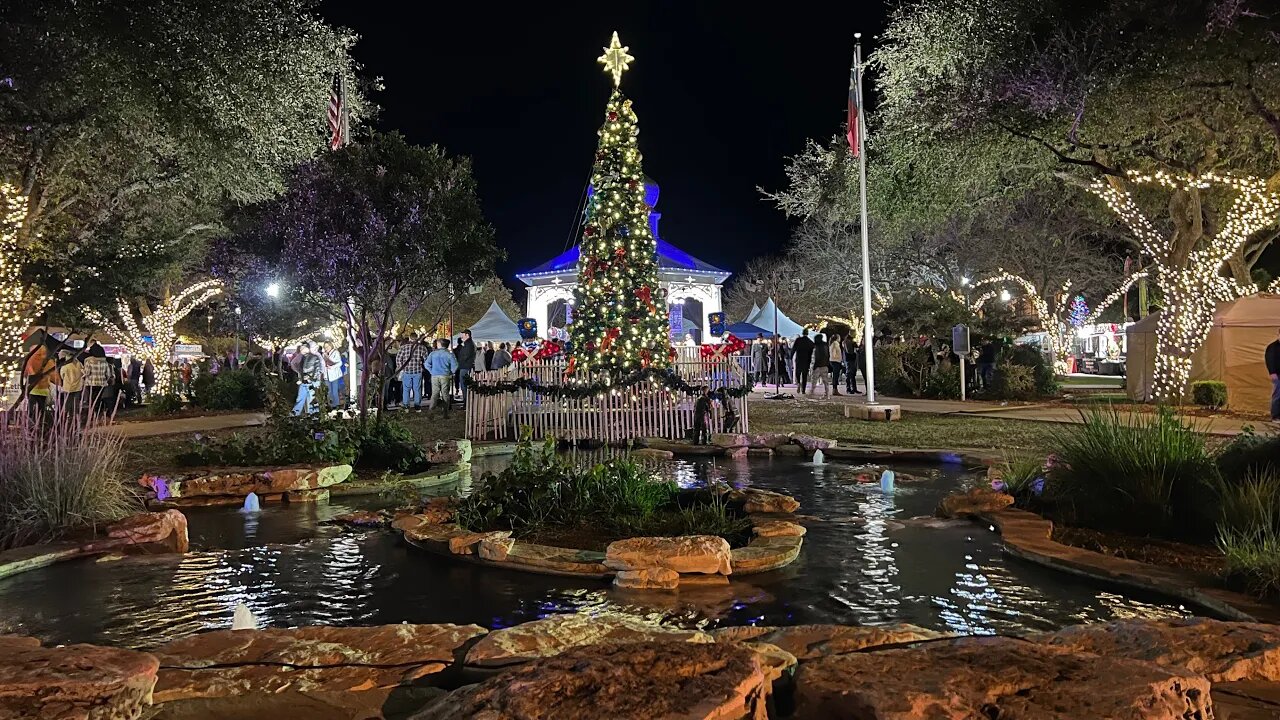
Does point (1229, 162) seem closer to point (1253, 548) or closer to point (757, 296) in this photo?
point (1253, 548)

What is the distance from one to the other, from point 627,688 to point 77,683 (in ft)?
6.03

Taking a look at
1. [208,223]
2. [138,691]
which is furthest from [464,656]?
[208,223]

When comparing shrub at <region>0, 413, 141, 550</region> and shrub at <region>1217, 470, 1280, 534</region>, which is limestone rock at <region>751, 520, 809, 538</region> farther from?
shrub at <region>0, 413, 141, 550</region>

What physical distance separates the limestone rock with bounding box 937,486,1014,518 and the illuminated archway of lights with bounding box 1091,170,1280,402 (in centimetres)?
1241

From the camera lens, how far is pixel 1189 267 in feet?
61.8

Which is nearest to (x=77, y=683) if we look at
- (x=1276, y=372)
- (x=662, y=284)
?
(x=1276, y=372)

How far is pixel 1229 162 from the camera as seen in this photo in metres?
18.0

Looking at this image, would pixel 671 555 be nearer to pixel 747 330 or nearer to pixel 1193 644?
pixel 1193 644

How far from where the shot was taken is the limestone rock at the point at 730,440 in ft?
38.8

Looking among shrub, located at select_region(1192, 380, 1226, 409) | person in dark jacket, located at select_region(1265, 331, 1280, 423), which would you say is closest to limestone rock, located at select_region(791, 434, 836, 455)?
person in dark jacket, located at select_region(1265, 331, 1280, 423)

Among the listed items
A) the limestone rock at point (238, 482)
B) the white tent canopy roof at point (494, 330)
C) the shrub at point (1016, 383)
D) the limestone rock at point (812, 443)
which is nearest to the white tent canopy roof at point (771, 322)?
the white tent canopy roof at point (494, 330)

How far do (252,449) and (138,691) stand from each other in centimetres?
713

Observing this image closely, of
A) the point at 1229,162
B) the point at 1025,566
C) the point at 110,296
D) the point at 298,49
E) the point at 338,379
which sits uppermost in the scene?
the point at 298,49

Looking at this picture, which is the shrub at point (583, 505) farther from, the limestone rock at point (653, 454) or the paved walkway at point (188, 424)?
the paved walkway at point (188, 424)
